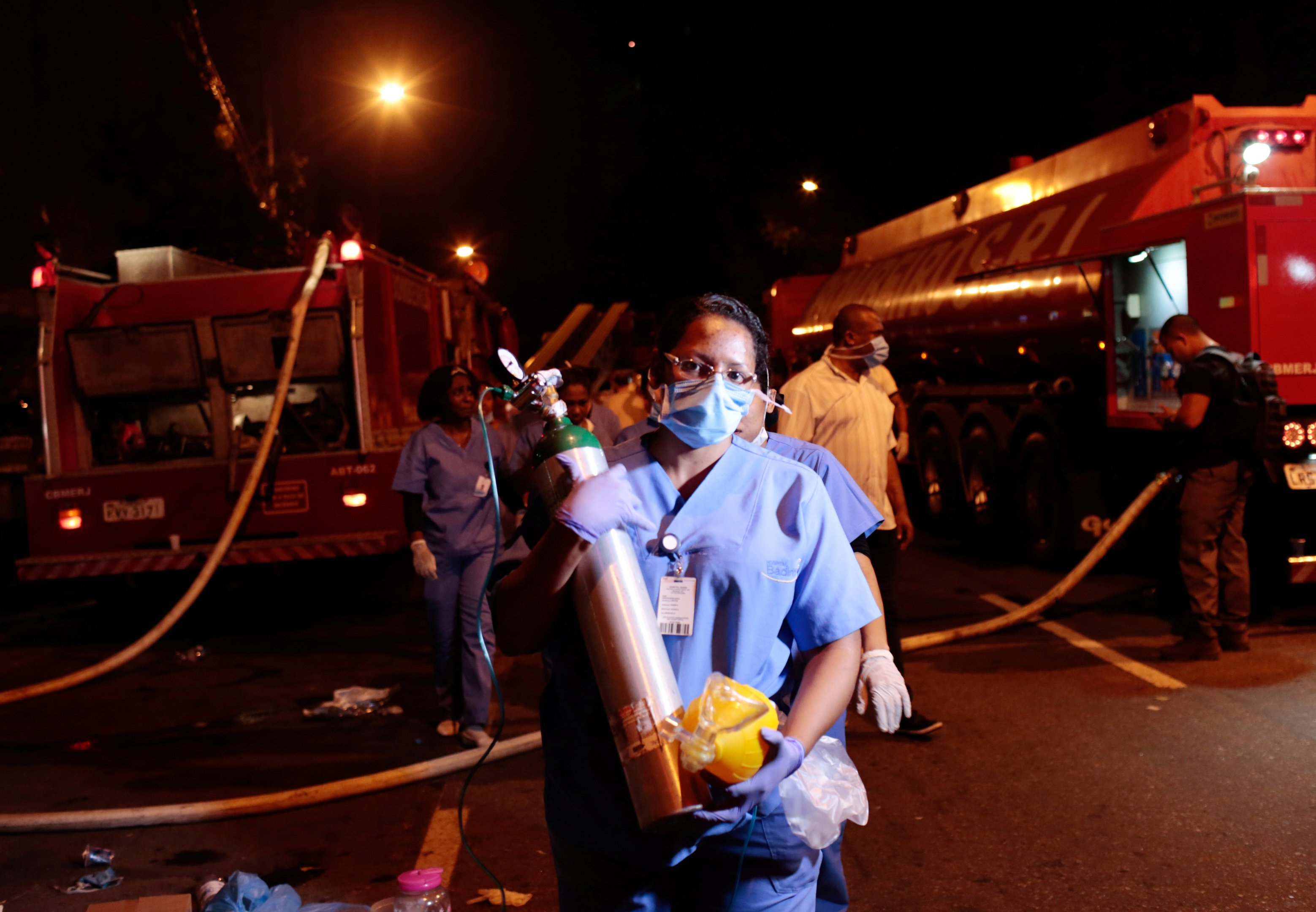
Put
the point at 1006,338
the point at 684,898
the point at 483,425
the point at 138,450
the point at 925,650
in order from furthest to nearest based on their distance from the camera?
1. the point at 1006,338
2. the point at 138,450
3. the point at 925,650
4. the point at 483,425
5. the point at 684,898

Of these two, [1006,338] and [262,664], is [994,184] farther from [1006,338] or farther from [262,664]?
[262,664]

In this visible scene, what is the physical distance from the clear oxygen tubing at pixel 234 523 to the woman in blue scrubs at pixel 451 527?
2862mm

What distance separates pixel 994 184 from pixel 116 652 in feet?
31.3

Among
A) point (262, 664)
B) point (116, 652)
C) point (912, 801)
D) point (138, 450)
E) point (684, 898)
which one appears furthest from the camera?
point (138, 450)

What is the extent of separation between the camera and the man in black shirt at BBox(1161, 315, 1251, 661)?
6.69m

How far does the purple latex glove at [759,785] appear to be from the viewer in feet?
6.35

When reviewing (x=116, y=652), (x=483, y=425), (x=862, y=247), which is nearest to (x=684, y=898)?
(x=483, y=425)

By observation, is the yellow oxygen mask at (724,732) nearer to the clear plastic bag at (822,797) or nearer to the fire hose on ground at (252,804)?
the clear plastic bag at (822,797)

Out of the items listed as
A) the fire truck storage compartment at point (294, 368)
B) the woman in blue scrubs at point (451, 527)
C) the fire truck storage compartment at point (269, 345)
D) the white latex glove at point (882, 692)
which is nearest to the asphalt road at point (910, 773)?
the woman in blue scrubs at point (451, 527)

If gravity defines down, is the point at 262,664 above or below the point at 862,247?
below

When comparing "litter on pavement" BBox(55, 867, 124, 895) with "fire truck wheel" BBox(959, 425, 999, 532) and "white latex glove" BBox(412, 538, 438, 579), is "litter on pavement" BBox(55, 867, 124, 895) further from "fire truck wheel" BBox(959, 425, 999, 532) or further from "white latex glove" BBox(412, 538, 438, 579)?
"fire truck wheel" BBox(959, 425, 999, 532)

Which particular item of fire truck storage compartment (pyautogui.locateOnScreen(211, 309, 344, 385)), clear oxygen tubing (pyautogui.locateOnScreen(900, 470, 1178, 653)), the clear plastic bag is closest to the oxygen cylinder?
the clear plastic bag

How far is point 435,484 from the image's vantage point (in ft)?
19.5

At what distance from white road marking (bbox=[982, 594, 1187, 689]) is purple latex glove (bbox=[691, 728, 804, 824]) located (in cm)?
488
